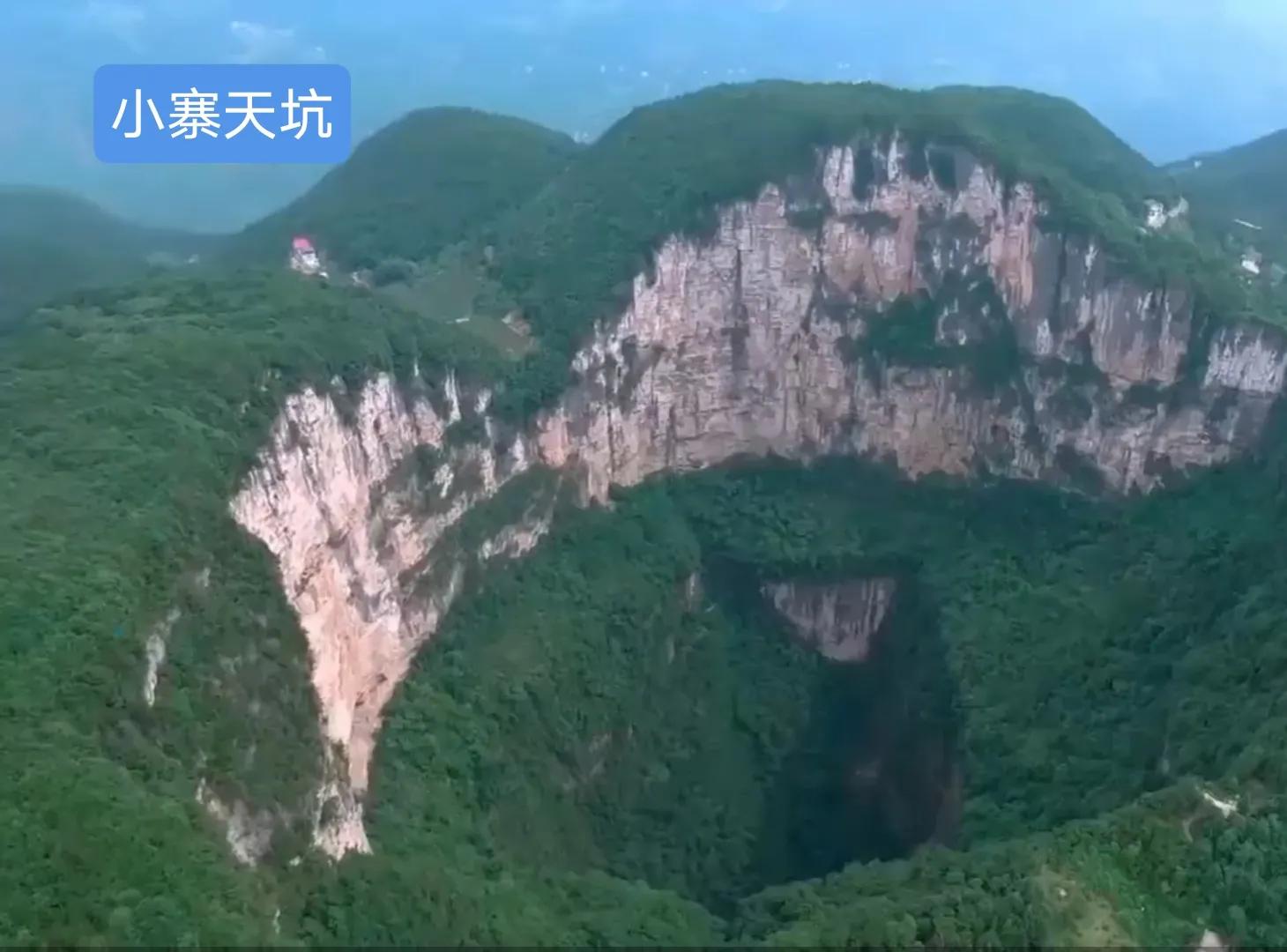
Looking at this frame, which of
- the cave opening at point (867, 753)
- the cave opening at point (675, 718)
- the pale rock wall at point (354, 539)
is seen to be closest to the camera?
the pale rock wall at point (354, 539)

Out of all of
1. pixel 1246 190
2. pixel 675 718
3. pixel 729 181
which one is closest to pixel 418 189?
pixel 729 181

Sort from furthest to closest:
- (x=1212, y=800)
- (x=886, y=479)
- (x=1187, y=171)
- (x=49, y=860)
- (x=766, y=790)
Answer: (x=1187, y=171) < (x=886, y=479) < (x=766, y=790) < (x=1212, y=800) < (x=49, y=860)

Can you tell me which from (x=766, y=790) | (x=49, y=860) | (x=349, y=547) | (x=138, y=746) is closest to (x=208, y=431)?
(x=349, y=547)

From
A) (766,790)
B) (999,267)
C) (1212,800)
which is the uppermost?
(999,267)

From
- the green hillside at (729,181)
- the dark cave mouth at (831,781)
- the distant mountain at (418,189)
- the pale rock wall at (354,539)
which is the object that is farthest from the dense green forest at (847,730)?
the distant mountain at (418,189)

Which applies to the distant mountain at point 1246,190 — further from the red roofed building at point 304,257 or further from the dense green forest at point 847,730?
the red roofed building at point 304,257

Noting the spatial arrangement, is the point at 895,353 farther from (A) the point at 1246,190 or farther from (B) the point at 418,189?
(A) the point at 1246,190

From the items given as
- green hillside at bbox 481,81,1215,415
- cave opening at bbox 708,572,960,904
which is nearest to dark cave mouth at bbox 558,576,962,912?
cave opening at bbox 708,572,960,904

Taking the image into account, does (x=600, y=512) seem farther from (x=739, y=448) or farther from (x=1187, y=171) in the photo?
(x=1187, y=171)
